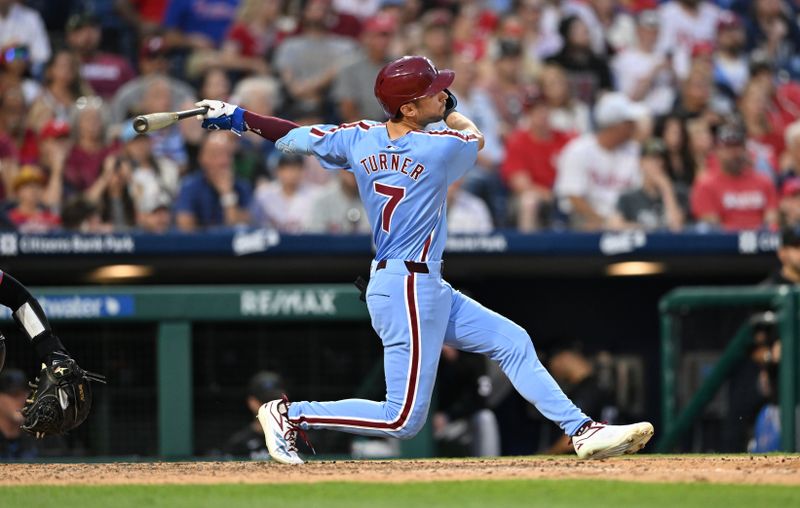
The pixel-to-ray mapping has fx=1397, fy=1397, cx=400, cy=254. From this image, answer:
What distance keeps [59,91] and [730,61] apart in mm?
5822

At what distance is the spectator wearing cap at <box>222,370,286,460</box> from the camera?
286 inches

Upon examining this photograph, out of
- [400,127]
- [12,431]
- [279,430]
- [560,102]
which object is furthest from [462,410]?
[560,102]

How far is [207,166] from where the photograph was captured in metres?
9.57

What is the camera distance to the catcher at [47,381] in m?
5.55

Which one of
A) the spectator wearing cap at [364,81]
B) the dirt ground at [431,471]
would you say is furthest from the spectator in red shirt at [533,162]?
the dirt ground at [431,471]

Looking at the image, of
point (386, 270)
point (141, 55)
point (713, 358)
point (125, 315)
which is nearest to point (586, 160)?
point (713, 358)

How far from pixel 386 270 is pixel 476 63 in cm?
654

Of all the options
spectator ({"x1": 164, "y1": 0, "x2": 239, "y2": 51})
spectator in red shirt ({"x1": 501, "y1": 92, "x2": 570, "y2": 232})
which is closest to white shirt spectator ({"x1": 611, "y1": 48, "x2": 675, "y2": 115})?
spectator in red shirt ({"x1": 501, "y1": 92, "x2": 570, "y2": 232})

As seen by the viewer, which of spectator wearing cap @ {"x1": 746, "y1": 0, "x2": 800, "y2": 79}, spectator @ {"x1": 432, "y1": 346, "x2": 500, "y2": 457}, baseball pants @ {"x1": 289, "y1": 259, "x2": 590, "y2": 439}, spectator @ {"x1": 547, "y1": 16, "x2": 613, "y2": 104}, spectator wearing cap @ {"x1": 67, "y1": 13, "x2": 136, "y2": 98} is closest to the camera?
baseball pants @ {"x1": 289, "y1": 259, "x2": 590, "y2": 439}

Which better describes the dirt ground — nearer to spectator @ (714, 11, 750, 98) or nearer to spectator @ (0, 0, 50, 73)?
spectator @ (0, 0, 50, 73)

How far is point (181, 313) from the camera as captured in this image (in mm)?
7324

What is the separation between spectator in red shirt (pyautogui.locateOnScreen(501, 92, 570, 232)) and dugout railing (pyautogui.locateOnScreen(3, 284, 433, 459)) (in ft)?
9.06

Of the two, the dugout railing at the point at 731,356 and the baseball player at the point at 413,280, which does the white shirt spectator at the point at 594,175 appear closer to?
the dugout railing at the point at 731,356

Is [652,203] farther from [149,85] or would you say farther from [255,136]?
[149,85]
